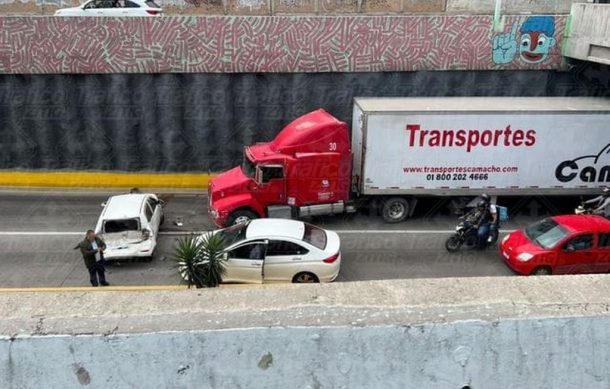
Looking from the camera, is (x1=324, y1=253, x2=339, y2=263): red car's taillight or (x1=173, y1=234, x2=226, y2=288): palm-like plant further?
(x1=324, y1=253, x2=339, y2=263): red car's taillight

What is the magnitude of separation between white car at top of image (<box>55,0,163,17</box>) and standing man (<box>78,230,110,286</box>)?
11.1 meters

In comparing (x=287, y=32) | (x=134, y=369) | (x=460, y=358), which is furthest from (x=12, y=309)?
(x=287, y=32)

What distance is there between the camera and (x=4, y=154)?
18.5 m

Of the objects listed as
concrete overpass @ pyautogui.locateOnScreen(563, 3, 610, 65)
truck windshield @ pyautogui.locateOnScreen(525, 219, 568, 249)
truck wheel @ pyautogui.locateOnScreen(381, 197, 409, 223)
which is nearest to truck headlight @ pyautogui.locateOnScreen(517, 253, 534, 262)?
truck windshield @ pyautogui.locateOnScreen(525, 219, 568, 249)

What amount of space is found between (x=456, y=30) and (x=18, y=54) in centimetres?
1446

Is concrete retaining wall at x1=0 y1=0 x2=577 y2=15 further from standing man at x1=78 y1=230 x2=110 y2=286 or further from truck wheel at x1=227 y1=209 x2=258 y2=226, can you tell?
standing man at x1=78 y1=230 x2=110 y2=286

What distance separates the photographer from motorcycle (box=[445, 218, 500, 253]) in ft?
42.3

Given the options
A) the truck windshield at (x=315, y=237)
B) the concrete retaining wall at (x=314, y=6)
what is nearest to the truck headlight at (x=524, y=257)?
the truck windshield at (x=315, y=237)

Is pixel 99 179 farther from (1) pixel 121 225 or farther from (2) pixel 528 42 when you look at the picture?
(2) pixel 528 42

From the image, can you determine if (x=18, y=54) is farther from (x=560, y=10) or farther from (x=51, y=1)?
(x=560, y=10)

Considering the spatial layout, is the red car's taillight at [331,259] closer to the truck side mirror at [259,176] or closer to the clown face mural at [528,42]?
the truck side mirror at [259,176]

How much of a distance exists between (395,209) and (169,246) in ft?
20.0

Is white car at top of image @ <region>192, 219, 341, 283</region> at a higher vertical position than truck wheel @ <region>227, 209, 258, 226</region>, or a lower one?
higher

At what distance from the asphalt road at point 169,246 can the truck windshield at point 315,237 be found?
1.11 m
